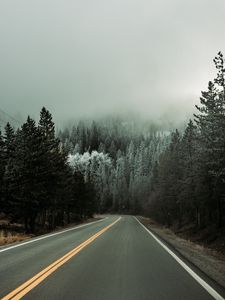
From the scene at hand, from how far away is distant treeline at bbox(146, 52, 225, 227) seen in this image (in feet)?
96.3

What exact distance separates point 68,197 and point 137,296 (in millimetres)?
46185

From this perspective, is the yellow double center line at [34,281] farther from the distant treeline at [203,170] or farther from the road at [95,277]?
the distant treeline at [203,170]

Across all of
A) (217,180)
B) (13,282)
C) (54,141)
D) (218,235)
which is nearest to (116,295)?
(13,282)

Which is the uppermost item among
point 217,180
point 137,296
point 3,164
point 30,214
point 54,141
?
point 54,141

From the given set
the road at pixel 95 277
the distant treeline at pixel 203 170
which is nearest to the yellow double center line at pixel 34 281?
the road at pixel 95 277

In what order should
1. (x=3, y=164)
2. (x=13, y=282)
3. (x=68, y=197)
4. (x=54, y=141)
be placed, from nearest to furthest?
(x=13, y=282) < (x=3, y=164) < (x=54, y=141) < (x=68, y=197)

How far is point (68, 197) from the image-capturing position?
2085 inches

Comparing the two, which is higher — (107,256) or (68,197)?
(68,197)

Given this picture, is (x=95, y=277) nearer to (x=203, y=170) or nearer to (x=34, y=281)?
(x=34, y=281)

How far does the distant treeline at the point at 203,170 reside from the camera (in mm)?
29344

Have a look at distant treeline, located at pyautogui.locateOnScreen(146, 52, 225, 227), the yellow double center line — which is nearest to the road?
the yellow double center line

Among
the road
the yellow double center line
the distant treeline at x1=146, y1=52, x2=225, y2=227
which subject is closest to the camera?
the yellow double center line

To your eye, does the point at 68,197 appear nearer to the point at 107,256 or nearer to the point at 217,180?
the point at 217,180

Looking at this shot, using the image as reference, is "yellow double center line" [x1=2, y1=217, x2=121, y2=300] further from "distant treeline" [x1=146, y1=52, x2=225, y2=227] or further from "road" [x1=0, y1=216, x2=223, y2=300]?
"distant treeline" [x1=146, y1=52, x2=225, y2=227]
